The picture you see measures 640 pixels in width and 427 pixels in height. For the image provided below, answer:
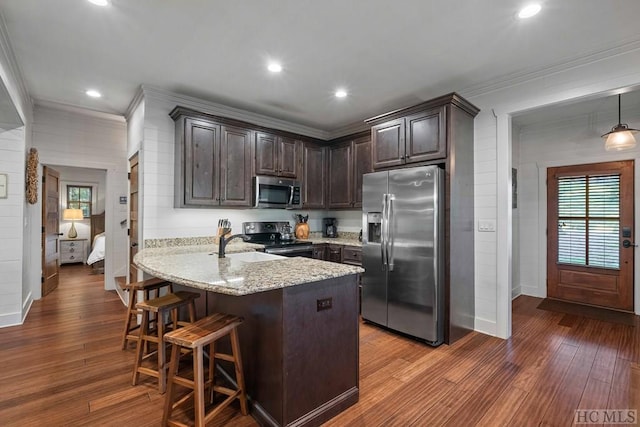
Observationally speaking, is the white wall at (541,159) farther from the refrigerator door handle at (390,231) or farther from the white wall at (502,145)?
the refrigerator door handle at (390,231)

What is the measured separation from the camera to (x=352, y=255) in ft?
13.4

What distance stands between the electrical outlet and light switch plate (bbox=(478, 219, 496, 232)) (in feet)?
7.34

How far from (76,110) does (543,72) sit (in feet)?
20.1

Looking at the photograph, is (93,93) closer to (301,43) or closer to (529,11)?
(301,43)

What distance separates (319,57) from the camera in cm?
279

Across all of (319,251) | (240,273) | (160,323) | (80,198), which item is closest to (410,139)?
(319,251)

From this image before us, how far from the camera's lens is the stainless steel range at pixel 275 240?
393cm

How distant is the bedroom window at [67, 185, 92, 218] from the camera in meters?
7.65

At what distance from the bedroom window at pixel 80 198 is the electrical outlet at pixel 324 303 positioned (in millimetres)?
8419

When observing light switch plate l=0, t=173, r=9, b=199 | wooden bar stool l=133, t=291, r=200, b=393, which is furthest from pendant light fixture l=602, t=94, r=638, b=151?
light switch plate l=0, t=173, r=9, b=199

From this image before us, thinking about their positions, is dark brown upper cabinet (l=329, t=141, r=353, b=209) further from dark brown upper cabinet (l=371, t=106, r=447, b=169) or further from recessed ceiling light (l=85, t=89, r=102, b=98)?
recessed ceiling light (l=85, t=89, r=102, b=98)

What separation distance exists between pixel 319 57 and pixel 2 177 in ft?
12.8

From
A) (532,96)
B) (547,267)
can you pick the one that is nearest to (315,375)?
(532,96)

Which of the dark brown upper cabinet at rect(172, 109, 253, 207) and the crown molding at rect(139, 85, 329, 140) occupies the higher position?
the crown molding at rect(139, 85, 329, 140)
